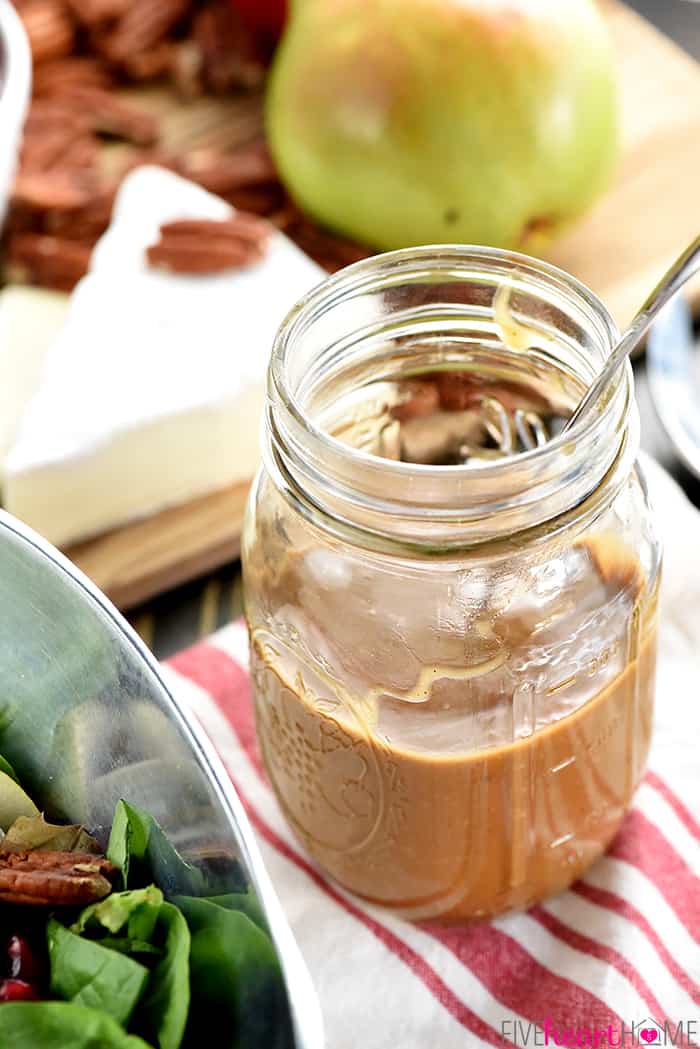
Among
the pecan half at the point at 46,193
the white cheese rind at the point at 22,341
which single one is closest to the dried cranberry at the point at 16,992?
the white cheese rind at the point at 22,341

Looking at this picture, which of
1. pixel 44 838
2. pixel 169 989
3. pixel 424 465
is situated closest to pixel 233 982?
pixel 169 989

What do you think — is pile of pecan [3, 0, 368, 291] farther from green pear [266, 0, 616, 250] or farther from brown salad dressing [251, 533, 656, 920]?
brown salad dressing [251, 533, 656, 920]

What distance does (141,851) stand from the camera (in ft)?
1.70

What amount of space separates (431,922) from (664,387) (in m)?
0.44

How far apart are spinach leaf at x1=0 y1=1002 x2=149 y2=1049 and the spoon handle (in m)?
0.28

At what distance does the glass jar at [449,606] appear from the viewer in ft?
1.81

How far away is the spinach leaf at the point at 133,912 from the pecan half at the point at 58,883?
0.04 ft

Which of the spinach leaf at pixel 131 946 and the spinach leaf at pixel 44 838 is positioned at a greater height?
the spinach leaf at pixel 131 946

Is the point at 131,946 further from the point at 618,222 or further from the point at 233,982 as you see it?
the point at 618,222

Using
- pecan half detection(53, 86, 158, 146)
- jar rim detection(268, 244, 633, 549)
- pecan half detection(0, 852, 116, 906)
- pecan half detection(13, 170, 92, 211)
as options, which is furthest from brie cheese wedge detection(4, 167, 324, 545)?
pecan half detection(0, 852, 116, 906)

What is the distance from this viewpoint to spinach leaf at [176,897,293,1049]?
1.46ft

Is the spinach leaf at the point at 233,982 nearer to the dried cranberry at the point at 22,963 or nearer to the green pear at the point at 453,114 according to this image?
the dried cranberry at the point at 22,963

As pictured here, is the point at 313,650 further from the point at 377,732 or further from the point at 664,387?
the point at 664,387

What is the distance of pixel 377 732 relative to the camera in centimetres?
61
